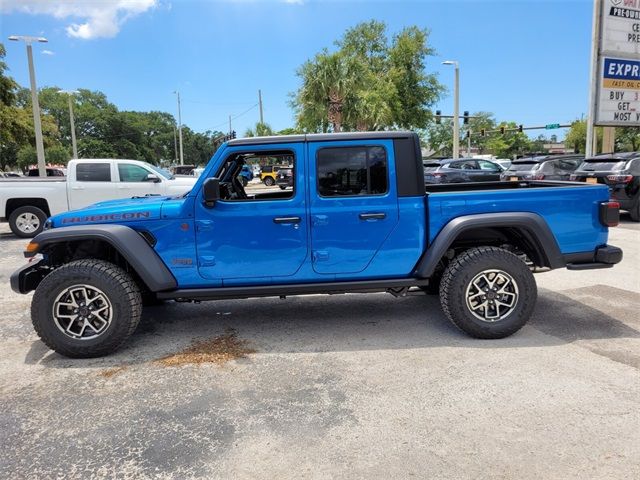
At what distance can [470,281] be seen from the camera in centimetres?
425

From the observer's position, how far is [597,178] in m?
11.5

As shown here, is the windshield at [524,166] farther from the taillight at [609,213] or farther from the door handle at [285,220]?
the door handle at [285,220]

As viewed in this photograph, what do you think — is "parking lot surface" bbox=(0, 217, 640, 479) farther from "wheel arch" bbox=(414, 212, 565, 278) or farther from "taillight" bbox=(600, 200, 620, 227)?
"taillight" bbox=(600, 200, 620, 227)

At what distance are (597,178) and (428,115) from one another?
77.1 feet

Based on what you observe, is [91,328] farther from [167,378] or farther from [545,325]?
[545,325]

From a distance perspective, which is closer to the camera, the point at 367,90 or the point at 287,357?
the point at 287,357

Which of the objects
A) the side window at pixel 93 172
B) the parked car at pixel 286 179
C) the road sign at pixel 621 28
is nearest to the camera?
the parked car at pixel 286 179

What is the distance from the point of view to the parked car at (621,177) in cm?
1123

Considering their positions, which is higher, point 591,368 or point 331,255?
point 331,255

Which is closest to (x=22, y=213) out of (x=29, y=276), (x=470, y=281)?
(x=29, y=276)

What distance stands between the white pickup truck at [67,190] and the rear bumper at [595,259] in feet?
31.1

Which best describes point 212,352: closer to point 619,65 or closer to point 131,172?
point 131,172

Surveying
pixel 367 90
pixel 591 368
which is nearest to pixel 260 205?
pixel 591 368

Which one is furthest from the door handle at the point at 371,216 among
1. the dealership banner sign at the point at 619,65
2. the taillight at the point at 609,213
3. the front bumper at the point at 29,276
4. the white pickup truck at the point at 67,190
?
the dealership banner sign at the point at 619,65
